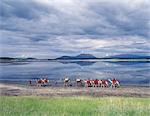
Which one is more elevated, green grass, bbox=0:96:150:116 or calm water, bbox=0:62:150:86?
calm water, bbox=0:62:150:86

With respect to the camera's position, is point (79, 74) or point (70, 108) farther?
point (79, 74)

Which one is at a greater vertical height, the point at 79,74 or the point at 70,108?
the point at 79,74

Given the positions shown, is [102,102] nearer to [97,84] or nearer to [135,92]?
[135,92]

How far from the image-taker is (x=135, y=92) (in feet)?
65.1

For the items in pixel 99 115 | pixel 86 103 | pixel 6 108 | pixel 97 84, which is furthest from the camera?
pixel 97 84

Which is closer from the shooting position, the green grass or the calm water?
the green grass

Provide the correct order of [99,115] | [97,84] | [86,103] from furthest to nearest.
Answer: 1. [97,84]
2. [86,103]
3. [99,115]

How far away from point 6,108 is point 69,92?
24.0 ft

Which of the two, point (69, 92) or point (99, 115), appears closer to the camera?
point (99, 115)

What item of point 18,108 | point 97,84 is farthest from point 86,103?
point 97,84

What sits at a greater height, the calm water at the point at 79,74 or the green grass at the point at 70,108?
the calm water at the point at 79,74

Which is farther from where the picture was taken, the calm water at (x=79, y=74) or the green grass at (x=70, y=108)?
the calm water at (x=79, y=74)

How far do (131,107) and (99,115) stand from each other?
6.40ft

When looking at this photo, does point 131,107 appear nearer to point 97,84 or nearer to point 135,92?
point 135,92
